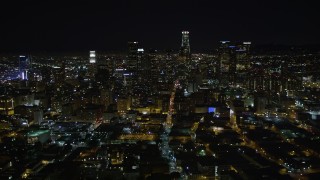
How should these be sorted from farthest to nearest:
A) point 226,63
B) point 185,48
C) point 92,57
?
point 185,48 < point 92,57 < point 226,63

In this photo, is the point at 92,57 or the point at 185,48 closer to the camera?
the point at 92,57

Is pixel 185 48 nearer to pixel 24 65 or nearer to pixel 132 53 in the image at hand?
Result: pixel 132 53

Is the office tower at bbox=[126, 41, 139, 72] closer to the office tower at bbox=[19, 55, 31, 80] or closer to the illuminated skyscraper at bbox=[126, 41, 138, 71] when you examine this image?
the illuminated skyscraper at bbox=[126, 41, 138, 71]

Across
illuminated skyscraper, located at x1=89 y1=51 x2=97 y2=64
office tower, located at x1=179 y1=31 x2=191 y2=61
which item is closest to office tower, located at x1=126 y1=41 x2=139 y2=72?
illuminated skyscraper, located at x1=89 y1=51 x2=97 y2=64

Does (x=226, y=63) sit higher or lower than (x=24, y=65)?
higher

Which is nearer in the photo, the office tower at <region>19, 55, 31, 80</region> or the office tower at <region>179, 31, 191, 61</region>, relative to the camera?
the office tower at <region>19, 55, 31, 80</region>

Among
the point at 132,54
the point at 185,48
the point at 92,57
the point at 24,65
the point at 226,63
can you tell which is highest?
the point at 185,48

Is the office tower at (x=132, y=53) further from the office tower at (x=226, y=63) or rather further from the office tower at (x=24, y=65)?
the office tower at (x=24, y=65)

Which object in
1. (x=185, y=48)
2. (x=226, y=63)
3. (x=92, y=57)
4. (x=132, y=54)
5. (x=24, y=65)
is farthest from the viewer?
(x=185, y=48)

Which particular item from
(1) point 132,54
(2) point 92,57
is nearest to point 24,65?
(2) point 92,57

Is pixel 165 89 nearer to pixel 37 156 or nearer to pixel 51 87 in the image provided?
pixel 51 87
